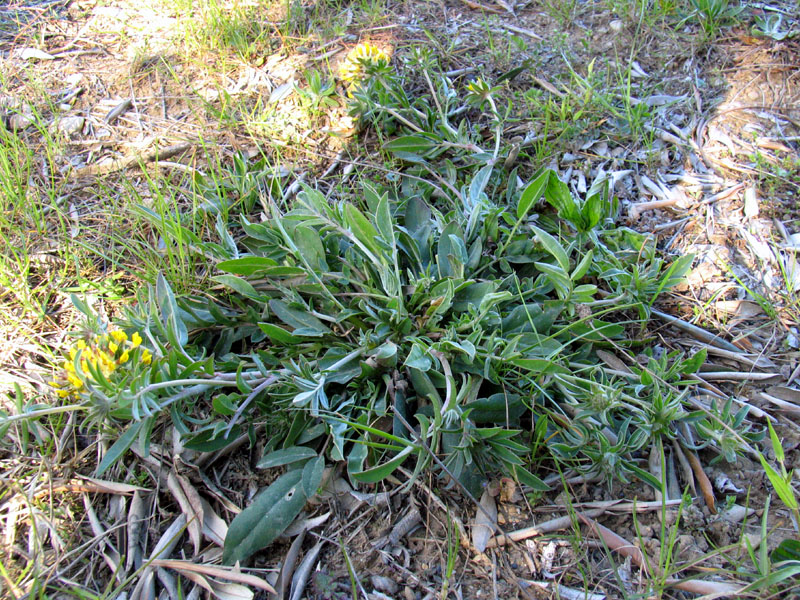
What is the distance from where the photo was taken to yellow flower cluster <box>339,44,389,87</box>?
2570mm

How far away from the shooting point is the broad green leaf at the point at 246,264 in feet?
6.45

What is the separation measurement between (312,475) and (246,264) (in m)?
0.75

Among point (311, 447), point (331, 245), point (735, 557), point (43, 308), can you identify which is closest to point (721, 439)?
point (735, 557)

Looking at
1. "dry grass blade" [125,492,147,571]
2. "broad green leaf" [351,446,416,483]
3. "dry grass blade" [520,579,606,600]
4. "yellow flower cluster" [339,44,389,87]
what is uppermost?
"yellow flower cluster" [339,44,389,87]

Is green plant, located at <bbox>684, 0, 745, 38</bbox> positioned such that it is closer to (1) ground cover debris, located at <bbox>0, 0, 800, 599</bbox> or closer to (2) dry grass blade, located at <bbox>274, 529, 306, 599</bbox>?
(1) ground cover debris, located at <bbox>0, 0, 800, 599</bbox>

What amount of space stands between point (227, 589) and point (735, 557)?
1391 mm

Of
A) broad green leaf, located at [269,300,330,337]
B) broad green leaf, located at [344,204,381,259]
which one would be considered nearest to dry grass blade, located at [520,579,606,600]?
broad green leaf, located at [269,300,330,337]

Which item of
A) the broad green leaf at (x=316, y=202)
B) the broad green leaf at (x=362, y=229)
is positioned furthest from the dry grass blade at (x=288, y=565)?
the broad green leaf at (x=316, y=202)

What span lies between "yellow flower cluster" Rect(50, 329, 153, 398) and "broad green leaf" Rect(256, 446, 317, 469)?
458 mm

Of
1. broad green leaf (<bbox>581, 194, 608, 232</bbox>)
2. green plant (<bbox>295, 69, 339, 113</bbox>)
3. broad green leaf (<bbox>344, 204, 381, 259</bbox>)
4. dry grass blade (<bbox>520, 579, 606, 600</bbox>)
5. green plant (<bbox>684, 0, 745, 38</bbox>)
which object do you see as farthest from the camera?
green plant (<bbox>684, 0, 745, 38</bbox>)

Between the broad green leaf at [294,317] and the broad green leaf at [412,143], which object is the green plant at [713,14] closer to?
the broad green leaf at [412,143]

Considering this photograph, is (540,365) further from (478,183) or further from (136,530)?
(136,530)

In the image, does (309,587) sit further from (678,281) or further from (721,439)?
(678,281)

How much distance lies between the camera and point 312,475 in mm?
1737
